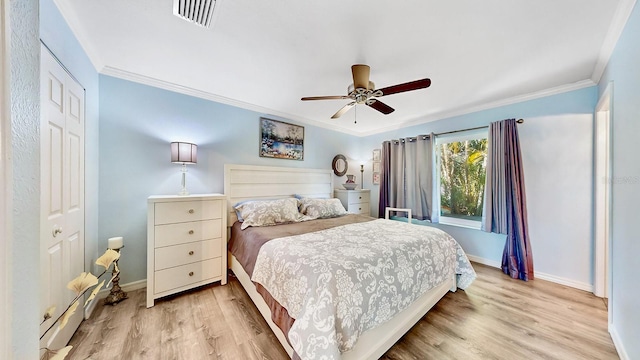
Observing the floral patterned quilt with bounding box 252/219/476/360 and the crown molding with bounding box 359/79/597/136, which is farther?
the crown molding with bounding box 359/79/597/136

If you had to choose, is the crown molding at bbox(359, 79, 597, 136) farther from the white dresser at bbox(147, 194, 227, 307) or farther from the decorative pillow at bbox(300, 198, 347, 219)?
the white dresser at bbox(147, 194, 227, 307)

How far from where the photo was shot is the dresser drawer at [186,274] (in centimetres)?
214

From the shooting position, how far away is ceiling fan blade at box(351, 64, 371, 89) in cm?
191

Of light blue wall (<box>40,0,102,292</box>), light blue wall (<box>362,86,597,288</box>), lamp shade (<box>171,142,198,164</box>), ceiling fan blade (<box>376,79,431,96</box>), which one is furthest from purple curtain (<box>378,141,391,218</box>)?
light blue wall (<box>40,0,102,292</box>)

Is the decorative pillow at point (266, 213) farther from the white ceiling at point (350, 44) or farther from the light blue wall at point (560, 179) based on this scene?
the light blue wall at point (560, 179)

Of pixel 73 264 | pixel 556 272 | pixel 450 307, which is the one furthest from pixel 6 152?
pixel 556 272

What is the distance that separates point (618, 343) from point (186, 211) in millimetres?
3798

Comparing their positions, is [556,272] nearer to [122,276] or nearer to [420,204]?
[420,204]

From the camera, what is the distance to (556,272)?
2.60 metres

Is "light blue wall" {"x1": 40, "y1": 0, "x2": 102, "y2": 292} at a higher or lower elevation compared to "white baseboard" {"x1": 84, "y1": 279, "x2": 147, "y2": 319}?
higher

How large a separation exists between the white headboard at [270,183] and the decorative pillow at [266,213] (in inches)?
10.3

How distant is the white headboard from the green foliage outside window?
1998 mm

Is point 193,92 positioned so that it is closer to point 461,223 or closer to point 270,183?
point 270,183

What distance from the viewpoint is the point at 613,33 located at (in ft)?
5.32
